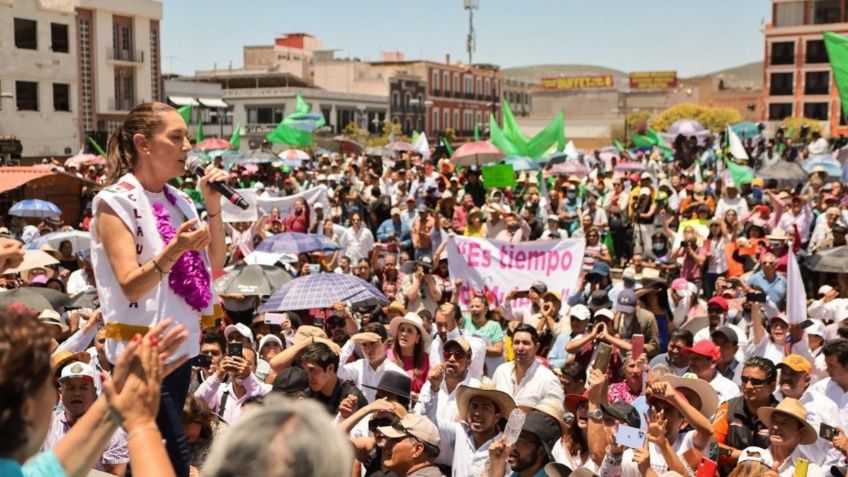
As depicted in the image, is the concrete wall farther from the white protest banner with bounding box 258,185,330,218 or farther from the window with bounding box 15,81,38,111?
the white protest banner with bounding box 258,185,330,218

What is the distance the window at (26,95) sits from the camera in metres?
39.9

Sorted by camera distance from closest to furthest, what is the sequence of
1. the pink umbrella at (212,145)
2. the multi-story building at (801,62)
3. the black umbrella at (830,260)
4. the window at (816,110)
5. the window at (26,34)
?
the black umbrella at (830,260), the pink umbrella at (212,145), the window at (26,34), the multi-story building at (801,62), the window at (816,110)

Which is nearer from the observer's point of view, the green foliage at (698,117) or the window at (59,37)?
the window at (59,37)

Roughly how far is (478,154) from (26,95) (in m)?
26.0

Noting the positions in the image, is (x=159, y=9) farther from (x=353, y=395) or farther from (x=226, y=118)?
(x=353, y=395)

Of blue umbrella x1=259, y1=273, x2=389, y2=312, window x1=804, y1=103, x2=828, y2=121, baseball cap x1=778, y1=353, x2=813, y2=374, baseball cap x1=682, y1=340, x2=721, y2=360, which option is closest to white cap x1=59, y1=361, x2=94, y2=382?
blue umbrella x1=259, y1=273, x2=389, y2=312

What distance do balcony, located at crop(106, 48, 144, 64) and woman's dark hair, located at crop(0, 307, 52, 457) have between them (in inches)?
1846

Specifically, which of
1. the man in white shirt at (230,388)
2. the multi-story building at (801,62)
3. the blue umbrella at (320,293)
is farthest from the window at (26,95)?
the multi-story building at (801,62)

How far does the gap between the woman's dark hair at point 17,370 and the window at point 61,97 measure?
141ft

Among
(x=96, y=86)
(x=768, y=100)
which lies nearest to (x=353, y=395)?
(x=96, y=86)

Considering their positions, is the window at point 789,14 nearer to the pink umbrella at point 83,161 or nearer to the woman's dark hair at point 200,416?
the pink umbrella at point 83,161

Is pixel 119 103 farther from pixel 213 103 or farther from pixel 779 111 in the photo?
pixel 779 111

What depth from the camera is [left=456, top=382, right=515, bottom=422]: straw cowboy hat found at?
218 inches

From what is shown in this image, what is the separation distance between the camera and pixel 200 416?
5.12 m
